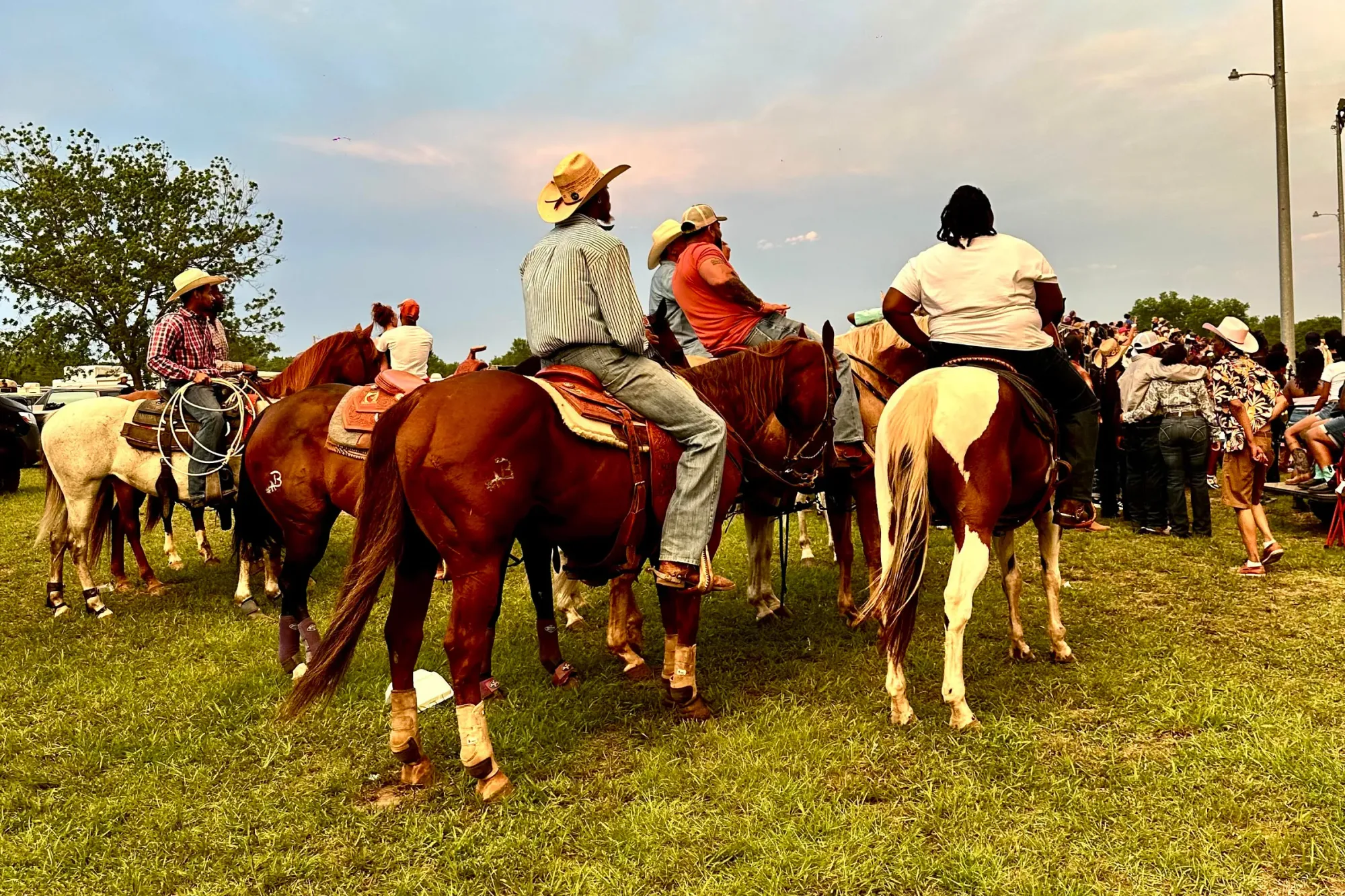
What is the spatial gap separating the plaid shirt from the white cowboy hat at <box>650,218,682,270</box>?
13.2 feet

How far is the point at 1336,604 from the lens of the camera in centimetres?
664

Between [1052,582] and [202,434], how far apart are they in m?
6.82

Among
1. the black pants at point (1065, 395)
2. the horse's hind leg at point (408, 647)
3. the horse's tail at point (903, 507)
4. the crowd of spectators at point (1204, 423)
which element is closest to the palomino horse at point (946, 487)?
the horse's tail at point (903, 507)

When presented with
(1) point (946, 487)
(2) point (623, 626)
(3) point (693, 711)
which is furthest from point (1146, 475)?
(3) point (693, 711)

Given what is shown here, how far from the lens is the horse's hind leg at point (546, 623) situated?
552 cm

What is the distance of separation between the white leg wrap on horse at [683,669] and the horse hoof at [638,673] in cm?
79

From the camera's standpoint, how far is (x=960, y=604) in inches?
Result: 173

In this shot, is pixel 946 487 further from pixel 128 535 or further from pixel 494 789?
pixel 128 535

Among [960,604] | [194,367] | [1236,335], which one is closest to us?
[960,604]

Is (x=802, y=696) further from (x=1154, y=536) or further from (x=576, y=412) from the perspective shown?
(x=1154, y=536)

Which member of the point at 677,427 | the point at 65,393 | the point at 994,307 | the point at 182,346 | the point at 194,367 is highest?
the point at 65,393

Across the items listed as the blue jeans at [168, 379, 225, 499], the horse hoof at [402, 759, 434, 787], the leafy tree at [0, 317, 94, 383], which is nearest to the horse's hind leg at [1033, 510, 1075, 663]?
the horse hoof at [402, 759, 434, 787]

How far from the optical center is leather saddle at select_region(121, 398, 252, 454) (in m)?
7.71

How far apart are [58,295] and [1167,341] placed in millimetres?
29071
